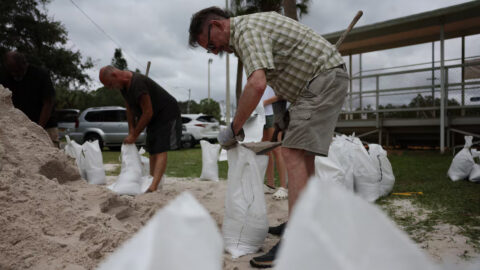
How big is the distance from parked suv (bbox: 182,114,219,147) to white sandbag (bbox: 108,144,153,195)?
30.3ft

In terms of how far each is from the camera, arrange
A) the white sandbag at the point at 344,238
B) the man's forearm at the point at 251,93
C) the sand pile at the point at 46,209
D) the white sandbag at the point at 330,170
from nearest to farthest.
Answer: the white sandbag at the point at 344,238
the sand pile at the point at 46,209
the man's forearm at the point at 251,93
the white sandbag at the point at 330,170

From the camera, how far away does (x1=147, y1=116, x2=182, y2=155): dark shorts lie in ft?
11.9

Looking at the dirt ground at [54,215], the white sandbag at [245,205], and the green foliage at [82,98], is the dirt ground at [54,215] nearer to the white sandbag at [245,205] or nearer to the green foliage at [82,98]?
the white sandbag at [245,205]

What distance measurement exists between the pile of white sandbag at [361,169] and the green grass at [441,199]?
0.14 metres

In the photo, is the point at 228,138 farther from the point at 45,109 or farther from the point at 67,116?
the point at 67,116

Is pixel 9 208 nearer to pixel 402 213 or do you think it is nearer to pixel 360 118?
pixel 402 213

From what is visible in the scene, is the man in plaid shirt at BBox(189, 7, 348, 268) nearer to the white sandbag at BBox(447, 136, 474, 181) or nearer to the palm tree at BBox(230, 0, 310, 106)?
the white sandbag at BBox(447, 136, 474, 181)

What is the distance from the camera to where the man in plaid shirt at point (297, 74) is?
1879mm

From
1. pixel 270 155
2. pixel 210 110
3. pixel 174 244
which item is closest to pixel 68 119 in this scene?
pixel 270 155

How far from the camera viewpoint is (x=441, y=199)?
318cm

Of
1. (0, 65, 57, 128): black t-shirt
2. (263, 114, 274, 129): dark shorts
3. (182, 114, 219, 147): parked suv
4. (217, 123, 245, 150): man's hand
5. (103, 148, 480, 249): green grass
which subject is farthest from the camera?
(182, 114, 219, 147): parked suv

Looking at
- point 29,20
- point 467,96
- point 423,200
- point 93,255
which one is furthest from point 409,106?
point 29,20

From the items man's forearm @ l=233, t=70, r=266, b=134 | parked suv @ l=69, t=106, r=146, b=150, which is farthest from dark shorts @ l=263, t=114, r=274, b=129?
parked suv @ l=69, t=106, r=146, b=150

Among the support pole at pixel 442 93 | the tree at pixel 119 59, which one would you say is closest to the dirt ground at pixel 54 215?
the support pole at pixel 442 93
